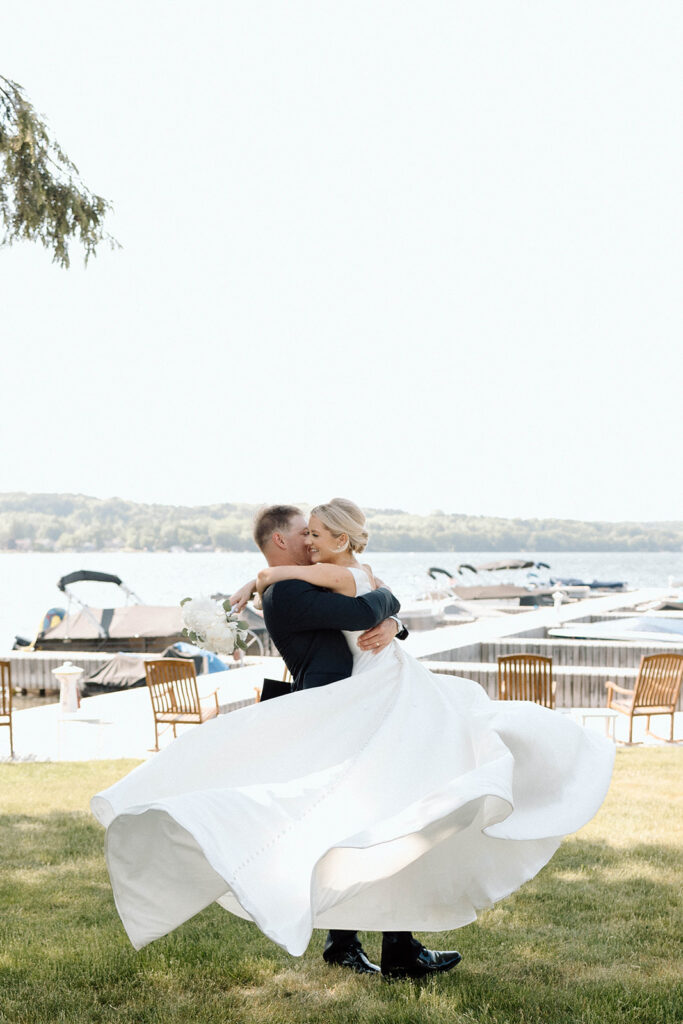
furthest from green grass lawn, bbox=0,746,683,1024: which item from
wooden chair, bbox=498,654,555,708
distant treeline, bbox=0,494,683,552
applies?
distant treeline, bbox=0,494,683,552

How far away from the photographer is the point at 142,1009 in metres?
3.84

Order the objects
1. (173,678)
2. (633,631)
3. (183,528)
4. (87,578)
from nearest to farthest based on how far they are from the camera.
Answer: (173,678) → (633,631) → (87,578) → (183,528)

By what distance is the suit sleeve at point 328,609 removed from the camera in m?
3.59

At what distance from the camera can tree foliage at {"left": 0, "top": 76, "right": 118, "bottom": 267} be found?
7395 mm

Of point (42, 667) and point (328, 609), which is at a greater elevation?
point (328, 609)

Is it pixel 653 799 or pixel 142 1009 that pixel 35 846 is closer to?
pixel 142 1009

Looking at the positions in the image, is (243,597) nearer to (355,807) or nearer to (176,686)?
(355,807)

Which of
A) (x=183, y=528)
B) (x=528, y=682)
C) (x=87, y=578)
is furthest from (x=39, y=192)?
(x=183, y=528)

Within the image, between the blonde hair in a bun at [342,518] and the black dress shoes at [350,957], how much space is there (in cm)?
184

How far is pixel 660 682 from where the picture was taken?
1132 centimetres

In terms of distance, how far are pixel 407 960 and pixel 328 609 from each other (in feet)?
5.20

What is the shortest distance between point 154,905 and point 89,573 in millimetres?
22508

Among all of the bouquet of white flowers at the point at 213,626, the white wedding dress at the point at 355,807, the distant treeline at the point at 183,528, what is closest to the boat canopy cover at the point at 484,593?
the bouquet of white flowers at the point at 213,626

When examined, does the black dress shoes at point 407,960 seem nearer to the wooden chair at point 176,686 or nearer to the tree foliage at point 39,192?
the tree foliage at point 39,192
